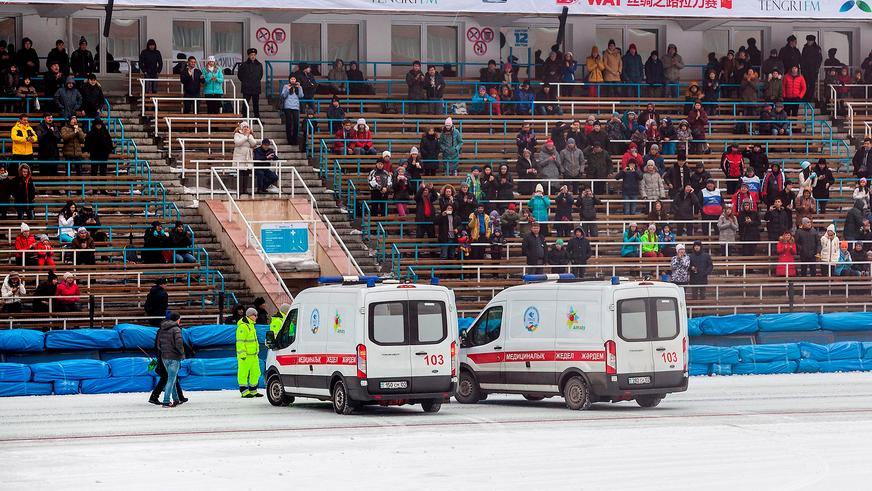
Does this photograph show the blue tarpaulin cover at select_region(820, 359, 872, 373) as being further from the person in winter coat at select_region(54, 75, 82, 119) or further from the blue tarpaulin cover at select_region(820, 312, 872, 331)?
the person in winter coat at select_region(54, 75, 82, 119)

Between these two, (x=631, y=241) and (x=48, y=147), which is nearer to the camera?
(x=48, y=147)

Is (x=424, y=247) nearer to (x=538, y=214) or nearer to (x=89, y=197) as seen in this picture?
(x=538, y=214)

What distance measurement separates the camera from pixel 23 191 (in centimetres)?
3291

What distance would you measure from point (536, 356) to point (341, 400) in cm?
323

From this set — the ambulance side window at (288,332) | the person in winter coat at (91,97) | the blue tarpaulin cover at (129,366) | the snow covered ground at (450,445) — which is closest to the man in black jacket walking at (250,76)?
the person in winter coat at (91,97)

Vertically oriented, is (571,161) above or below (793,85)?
below

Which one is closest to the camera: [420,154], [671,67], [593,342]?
[593,342]

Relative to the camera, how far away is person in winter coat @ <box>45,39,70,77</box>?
122 ft

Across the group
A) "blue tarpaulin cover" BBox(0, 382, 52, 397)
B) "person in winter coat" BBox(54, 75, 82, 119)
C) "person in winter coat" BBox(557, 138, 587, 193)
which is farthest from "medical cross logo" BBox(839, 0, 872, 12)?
"blue tarpaulin cover" BBox(0, 382, 52, 397)

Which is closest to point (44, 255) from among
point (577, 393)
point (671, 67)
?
point (577, 393)

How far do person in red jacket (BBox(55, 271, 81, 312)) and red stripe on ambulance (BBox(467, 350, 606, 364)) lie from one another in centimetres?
905

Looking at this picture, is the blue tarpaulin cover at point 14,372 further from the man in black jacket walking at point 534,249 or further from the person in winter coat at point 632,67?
the person in winter coat at point 632,67

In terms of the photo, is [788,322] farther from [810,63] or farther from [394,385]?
[810,63]

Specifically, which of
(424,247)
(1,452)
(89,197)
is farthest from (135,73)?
(1,452)
